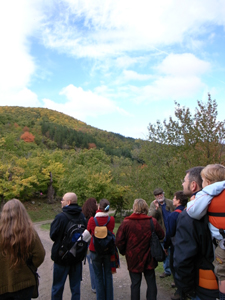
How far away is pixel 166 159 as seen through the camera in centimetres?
948

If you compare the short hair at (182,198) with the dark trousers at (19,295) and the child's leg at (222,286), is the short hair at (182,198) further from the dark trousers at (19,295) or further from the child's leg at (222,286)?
the dark trousers at (19,295)

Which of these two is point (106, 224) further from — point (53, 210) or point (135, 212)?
point (53, 210)

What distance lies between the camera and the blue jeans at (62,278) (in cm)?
364

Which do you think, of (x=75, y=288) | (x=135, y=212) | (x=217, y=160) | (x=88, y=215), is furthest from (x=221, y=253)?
(x=217, y=160)

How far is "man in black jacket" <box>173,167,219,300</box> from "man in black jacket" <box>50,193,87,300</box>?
1924 millimetres

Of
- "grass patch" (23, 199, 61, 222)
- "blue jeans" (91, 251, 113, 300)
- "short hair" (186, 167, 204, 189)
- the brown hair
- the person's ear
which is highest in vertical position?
"short hair" (186, 167, 204, 189)

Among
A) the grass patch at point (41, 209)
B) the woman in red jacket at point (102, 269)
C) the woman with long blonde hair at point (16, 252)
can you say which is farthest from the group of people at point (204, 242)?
the grass patch at point (41, 209)

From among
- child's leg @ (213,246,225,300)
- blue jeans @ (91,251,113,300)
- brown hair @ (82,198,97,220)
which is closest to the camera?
child's leg @ (213,246,225,300)

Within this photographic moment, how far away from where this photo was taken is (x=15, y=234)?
8.28 ft

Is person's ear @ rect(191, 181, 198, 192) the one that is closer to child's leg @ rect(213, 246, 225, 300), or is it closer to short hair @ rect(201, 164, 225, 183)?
short hair @ rect(201, 164, 225, 183)

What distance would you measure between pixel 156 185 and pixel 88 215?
520cm

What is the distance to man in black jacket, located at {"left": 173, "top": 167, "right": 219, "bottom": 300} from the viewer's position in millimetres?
2162

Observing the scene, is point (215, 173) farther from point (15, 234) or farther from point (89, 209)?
point (89, 209)

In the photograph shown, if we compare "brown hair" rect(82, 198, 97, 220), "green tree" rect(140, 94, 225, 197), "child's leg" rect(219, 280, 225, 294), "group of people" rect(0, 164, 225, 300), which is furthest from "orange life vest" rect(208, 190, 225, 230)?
"green tree" rect(140, 94, 225, 197)
